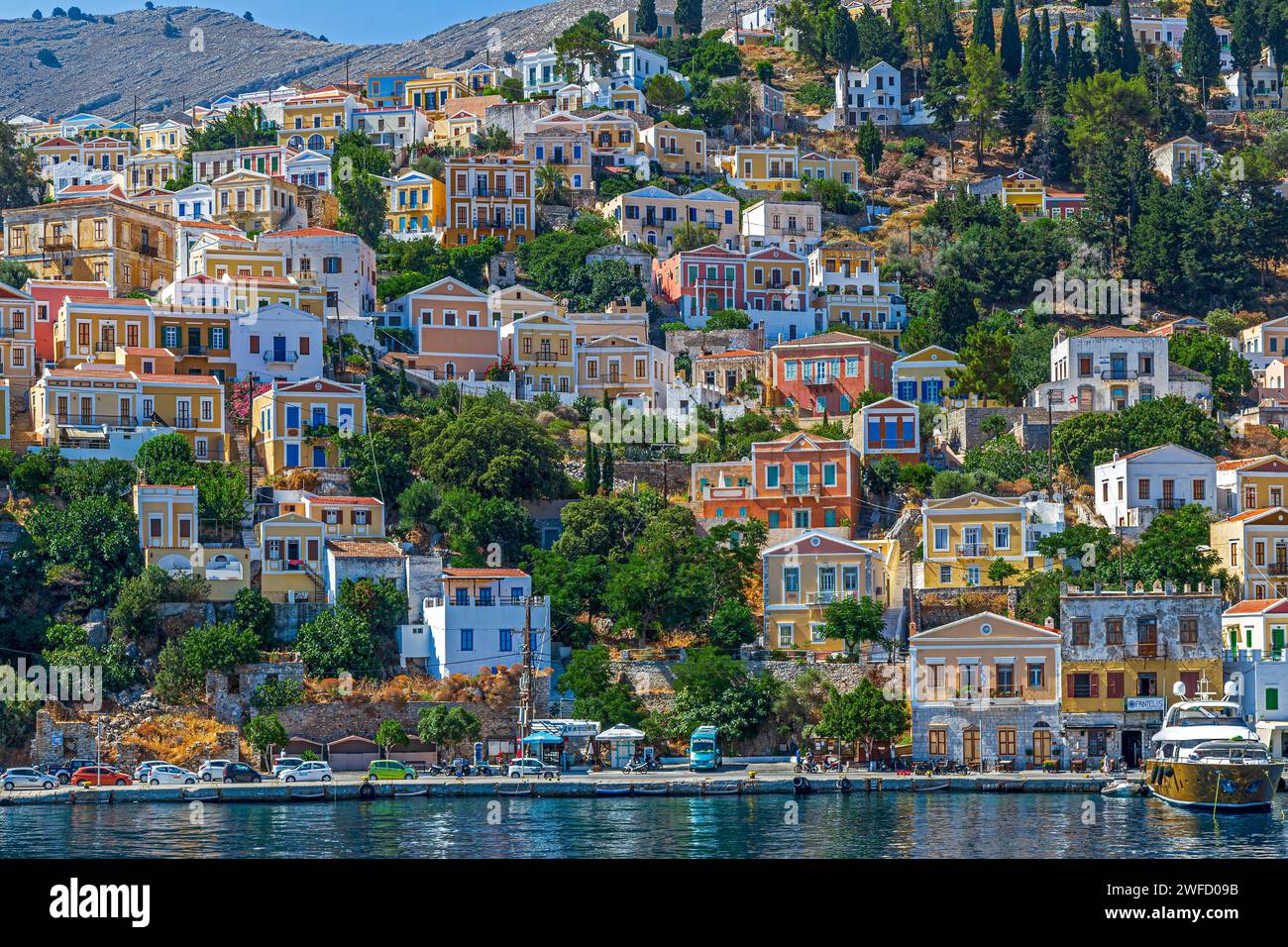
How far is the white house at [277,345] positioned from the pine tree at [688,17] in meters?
85.8

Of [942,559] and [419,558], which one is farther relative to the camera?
[942,559]

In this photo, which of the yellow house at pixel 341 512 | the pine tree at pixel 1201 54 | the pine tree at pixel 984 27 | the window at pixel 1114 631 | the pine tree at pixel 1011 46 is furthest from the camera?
the pine tree at pixel 1201 54

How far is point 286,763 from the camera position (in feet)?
196

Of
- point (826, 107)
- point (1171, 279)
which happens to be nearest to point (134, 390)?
point (1171, 279)

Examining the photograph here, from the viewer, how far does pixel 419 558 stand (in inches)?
2685

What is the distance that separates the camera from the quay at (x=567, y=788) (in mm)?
55156

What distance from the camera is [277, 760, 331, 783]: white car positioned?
57.9m

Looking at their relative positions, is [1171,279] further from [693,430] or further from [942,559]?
[942,559]

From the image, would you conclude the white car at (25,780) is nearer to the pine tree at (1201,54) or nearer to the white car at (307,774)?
the white car at (307,774)

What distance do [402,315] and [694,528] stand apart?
28518mm

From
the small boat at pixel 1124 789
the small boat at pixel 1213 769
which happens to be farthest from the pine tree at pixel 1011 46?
the small boat at pixel 1213 769

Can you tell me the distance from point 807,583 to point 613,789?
17313mm

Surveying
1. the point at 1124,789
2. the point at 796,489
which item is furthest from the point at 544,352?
the point at 1124,789

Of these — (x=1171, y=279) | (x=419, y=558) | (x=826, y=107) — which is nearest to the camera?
(x=419, y=558)
